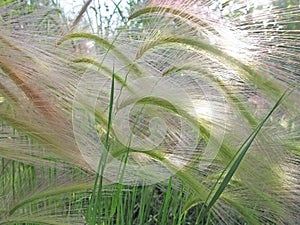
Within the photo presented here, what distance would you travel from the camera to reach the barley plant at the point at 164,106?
0.74 m

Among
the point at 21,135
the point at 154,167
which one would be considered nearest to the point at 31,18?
the point at 21,135

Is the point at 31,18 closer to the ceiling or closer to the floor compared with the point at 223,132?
closer to the ceiling

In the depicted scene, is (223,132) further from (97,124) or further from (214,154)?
(97,124)

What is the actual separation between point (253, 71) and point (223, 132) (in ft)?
0.30

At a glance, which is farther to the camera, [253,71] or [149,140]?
[149,140]

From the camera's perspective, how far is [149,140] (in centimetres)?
86

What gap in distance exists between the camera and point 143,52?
0.78 meters

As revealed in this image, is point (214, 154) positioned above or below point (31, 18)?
below

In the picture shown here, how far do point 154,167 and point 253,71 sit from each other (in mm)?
226

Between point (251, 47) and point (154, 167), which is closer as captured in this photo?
point (251, 47)

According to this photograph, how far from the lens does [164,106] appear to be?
783mm

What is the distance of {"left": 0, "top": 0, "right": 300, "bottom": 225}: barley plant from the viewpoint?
29.2 inches

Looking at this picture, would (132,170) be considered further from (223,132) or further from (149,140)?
(223,132)

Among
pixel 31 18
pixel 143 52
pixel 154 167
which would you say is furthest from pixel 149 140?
pixel 31 18
